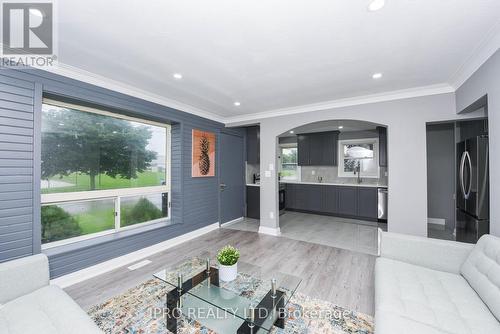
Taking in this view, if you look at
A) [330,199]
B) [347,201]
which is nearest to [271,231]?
[330,199]

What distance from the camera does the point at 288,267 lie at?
2.91 meters

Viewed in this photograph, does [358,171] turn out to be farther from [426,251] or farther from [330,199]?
[426,251]

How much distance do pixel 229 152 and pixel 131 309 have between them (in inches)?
143

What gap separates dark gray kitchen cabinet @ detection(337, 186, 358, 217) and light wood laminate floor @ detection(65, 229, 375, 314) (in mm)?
2240

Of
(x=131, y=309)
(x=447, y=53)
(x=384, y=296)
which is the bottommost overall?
(x=131, y=309)

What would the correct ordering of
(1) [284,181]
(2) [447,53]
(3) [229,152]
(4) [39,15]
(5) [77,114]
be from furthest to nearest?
1. (1) [284,181]
2. (3) [229,152]
3. (5) [77,114]
4. (2) [447,53]
5. (4) [39,15]

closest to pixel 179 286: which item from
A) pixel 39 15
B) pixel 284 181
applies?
pixel 39 15

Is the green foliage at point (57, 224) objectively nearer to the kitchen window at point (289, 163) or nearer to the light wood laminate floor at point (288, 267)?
the light wood laminate floor at point (288, 267)

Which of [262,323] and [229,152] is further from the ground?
[229,152]

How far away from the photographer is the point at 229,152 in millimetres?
5129

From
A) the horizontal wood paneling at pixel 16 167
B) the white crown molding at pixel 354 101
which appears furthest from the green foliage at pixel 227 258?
the white crown molding at pixel 354 101

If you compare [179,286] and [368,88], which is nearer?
[179,286]

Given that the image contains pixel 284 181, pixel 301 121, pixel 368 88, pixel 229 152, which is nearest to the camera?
pixel 368 88

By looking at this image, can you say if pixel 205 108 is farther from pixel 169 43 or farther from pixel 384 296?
pixel 384 296
